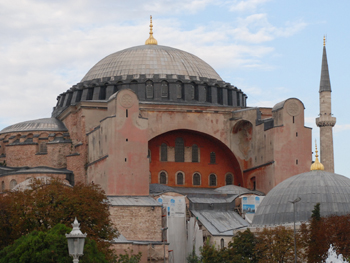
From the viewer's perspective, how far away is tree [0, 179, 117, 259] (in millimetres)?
47781

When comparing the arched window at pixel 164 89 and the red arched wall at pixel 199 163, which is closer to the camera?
the red arched wall at pixel 199 163

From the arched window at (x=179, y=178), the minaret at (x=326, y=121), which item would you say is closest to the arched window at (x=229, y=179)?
the arched window at (x=179, y=178)

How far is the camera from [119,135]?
6147cm

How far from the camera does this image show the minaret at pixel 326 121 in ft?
233

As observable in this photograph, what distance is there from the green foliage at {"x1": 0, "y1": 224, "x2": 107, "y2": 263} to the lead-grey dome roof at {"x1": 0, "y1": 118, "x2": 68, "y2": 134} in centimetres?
2769

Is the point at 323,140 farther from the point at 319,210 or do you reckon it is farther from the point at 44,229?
the point at 44,229

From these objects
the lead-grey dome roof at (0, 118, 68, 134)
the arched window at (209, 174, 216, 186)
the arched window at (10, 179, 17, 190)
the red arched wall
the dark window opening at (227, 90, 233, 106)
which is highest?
the dark window opening at (227, 90, 233, 106)

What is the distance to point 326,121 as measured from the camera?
72062 millimetres

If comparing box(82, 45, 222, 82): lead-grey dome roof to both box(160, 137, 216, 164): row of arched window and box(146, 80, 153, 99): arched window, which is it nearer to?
box(146, 80, 153, 99): arched window

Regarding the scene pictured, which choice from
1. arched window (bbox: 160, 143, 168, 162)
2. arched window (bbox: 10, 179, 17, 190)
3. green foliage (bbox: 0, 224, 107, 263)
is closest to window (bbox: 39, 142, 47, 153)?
arched window (bbox: 10, 179, 17, 190)

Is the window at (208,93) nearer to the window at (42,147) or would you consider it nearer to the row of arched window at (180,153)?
the row of arched window at (180,153)

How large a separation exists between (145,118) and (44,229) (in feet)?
56.0

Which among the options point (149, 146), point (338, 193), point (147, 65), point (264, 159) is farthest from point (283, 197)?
point (147, 65)

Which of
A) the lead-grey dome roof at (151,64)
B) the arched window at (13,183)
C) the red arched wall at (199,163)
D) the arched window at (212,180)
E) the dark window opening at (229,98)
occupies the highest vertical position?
the lead-grey dome roof at (151,64)
